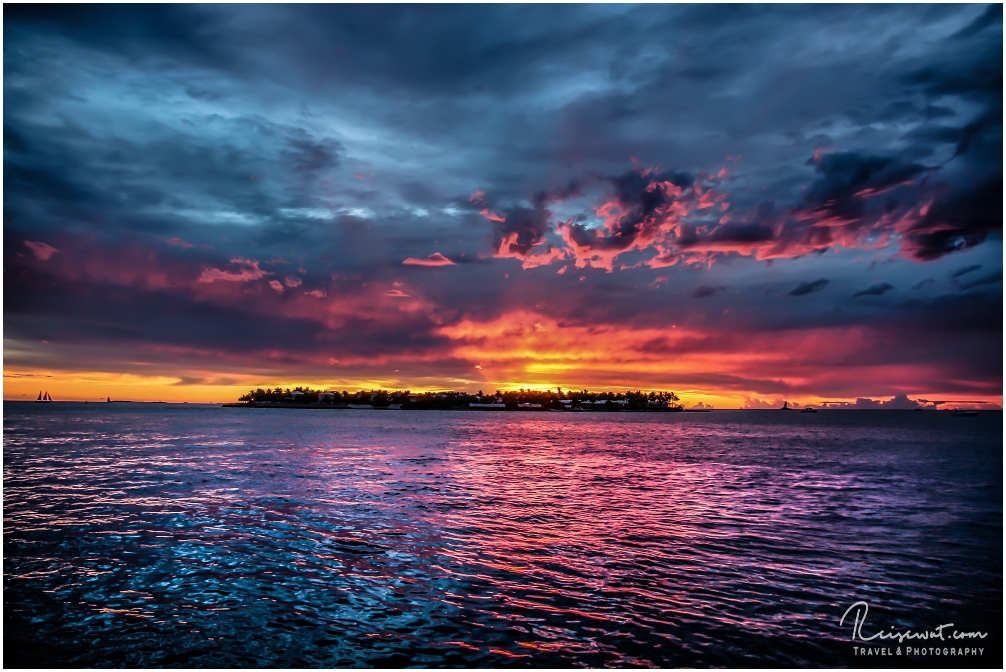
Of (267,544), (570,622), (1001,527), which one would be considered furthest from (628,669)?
(1001,527)

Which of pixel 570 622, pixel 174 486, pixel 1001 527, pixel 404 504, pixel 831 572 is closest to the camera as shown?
pixel 570 622

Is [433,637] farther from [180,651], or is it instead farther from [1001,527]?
[1001,527]

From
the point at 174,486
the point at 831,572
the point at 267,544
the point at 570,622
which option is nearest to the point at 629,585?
the point at 570,622

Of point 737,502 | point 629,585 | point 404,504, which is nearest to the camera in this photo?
point 629,585

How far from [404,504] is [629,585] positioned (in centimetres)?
1607

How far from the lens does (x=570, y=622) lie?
42.6ft

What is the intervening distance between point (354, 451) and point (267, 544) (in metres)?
44.3

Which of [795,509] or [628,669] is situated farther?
[795,509]

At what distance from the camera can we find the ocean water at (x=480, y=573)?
1182 centimetres

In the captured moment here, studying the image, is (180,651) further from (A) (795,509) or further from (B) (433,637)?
(A) (795,509)

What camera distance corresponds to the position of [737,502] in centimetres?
3091

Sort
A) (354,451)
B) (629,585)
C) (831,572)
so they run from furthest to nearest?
(354,451) < (831,572) < (629,585)

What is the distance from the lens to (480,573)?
16.5 meters

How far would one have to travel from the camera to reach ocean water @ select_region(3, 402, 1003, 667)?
1182cm
